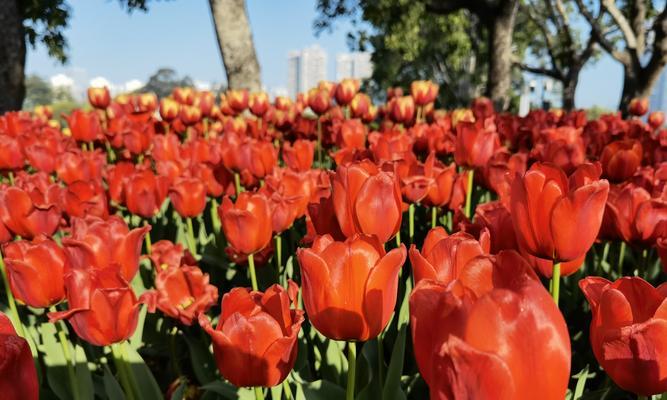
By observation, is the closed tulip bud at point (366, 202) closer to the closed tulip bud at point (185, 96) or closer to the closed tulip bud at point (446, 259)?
the closed tulip bud at point (446, 259)

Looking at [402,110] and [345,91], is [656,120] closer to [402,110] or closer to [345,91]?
[402,110]

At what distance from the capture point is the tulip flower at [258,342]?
104 centimetres

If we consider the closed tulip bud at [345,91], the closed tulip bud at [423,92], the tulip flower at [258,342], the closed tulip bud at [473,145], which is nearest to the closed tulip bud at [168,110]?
the closed tulip bud at [345,91]

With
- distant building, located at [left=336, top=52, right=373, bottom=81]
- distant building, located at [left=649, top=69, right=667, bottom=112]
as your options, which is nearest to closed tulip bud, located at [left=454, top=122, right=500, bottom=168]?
distant building, located at [left=649, top=69, right=667, bottom=112]

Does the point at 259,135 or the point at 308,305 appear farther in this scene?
the point at 259,135

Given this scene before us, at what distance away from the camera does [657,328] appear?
2.74 feet

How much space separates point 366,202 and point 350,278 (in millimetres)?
343

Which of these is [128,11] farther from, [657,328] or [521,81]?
[521,81]

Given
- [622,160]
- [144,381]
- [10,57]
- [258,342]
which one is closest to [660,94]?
[10,57]

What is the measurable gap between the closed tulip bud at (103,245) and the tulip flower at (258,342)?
437 millimetres

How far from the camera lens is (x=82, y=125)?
12.8ft

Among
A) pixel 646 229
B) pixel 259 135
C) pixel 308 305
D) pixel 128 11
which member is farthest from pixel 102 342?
pixel 128 11

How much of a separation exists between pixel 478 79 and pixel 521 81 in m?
26.7

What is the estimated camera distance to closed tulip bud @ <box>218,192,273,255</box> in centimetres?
166
